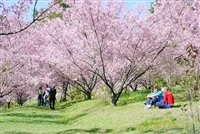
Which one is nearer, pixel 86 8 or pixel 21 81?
pixel 86 8

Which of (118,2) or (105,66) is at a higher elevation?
(118,2)

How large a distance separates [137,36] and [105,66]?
268cm

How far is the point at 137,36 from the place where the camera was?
2772cm

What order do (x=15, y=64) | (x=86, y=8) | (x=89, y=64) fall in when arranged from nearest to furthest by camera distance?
(x=86, y=8) < (x=89, y=64) < (x=15, y=64)

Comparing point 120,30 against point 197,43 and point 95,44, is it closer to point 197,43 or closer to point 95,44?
point 95,44

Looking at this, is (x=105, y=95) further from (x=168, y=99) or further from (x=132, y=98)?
(x=168, y=99)

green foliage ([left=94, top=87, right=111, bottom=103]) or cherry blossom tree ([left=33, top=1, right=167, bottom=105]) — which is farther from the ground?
cherry blossom tree ([left=33, top=1, right=167, bottom=105])

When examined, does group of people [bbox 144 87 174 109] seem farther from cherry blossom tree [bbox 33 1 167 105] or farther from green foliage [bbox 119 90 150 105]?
green foliage [bbox 119 90 150 105]

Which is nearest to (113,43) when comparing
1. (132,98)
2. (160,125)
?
(132,98)

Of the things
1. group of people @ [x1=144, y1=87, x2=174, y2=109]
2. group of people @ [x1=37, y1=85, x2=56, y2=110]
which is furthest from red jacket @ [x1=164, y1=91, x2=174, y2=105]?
group of people @ [x1=37, y1=85, x2=56, y2=110]

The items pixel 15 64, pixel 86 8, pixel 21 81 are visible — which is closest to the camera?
pixel 86 8

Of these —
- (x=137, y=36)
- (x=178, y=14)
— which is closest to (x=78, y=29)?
(x=137, y=36)

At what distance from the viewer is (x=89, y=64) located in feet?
95.1

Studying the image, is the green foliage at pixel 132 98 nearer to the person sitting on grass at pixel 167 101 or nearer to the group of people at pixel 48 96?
the group of people at pixel 48 96
